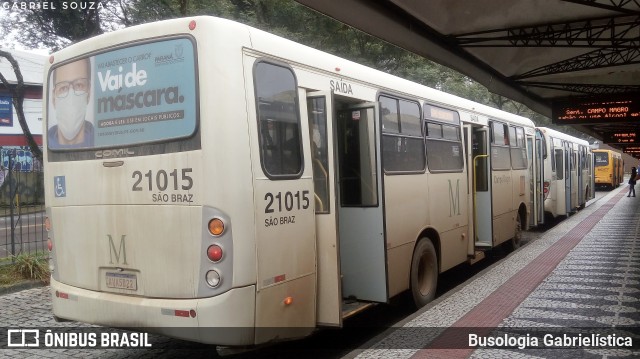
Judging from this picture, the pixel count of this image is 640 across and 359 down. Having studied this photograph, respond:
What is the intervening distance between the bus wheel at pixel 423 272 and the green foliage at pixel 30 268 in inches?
238

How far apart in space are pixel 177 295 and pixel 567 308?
179 inches

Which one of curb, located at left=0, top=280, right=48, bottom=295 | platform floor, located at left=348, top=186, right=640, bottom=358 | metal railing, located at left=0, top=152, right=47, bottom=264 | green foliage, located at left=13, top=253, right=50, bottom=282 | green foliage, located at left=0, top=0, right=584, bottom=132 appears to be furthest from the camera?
green foliage, located at left=0, top=0, right=584, bottom=132

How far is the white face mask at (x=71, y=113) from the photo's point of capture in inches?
198

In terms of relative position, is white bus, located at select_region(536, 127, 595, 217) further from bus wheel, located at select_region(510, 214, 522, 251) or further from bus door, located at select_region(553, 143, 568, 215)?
bus wheel, located at select_region(510, 214, 522, 251)

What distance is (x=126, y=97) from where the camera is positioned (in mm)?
4727

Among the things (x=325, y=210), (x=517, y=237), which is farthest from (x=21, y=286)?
(x=517, y=237)

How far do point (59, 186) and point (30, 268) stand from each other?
182 inches

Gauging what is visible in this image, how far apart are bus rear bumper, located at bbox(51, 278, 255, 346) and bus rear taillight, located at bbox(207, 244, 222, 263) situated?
27 centimetres

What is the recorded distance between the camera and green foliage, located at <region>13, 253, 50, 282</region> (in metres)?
8.92

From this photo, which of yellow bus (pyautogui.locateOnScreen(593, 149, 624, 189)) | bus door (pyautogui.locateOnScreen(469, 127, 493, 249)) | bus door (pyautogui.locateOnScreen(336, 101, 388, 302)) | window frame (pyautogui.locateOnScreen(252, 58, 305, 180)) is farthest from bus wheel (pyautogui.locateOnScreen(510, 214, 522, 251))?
yellow bus (pyautogui.locateOnScreen(593, 149, 624, 189))

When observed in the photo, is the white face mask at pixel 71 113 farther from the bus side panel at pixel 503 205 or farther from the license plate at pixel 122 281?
the bus side panel at pixel 503 205

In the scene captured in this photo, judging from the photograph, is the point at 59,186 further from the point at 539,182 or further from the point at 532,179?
the point at 539,182

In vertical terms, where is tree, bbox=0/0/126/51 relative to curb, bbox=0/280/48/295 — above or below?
above

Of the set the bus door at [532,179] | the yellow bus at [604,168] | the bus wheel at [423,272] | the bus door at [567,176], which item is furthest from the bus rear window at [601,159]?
the bus wheel at [423,272]
